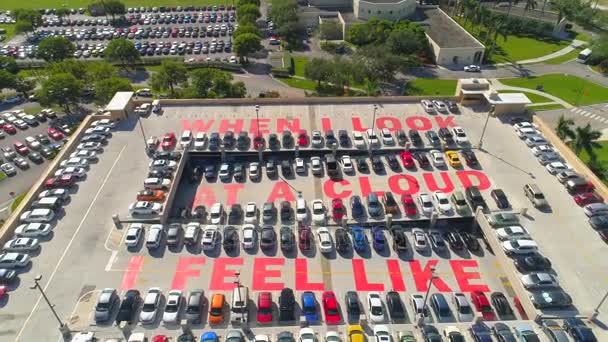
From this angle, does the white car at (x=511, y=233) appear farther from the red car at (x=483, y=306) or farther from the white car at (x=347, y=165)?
the white car at (x=347, y=165)

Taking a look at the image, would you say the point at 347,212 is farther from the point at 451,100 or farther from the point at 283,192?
the point at 451,100

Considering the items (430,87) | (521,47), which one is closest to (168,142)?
(430,87)

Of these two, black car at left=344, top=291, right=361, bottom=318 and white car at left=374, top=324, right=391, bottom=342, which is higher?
white car at left=374, top=324, right=391, bottom=342

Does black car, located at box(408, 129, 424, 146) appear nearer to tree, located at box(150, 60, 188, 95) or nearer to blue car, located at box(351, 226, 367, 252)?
blue car, located at box(351, 226, 367, 252)

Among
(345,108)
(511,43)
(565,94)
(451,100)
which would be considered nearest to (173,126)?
(345,108)

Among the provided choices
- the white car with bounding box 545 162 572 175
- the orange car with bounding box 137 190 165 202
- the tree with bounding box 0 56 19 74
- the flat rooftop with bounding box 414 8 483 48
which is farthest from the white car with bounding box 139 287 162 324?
the tree with bounding box 0 56 19 74

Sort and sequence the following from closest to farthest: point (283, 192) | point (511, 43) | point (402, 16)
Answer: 1. point (283, 192)
2. point (511, 43)
3. point (402, 16)
